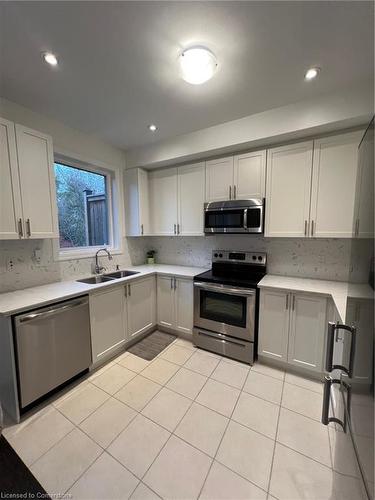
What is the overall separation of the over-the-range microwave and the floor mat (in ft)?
5.14

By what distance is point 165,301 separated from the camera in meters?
2.95

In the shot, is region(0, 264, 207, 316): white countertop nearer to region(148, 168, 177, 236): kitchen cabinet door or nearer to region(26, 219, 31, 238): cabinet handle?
region(26, 219, 31, 238): cabinet handle

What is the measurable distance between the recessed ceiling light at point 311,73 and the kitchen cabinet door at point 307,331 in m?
1.86

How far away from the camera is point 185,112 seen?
7.15 ft

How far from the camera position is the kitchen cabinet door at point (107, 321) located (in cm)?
216

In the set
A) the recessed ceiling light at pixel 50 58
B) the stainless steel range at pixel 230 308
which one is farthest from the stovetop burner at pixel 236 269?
the recessed ceiling light at pixel 50 58

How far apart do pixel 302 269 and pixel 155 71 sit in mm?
2466

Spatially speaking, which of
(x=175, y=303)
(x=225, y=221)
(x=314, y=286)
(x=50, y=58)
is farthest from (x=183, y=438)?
(x=50, y=58)

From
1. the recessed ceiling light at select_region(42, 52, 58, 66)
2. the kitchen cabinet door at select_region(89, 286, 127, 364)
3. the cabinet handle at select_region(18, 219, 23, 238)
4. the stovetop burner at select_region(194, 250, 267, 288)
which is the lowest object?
the kitchen cabinet door at select_region(89, 286, 127, 364)

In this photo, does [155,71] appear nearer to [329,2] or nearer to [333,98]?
[329,2]

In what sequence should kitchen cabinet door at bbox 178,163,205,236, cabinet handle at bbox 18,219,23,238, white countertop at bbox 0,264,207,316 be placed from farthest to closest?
1. kitchen cabinet door at bbox 178,163,205,236
2. cabinet handle at bbox 18,219,23,238
3. white countertop at bbox 0,264,207,316

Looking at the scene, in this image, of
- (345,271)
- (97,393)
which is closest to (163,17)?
(345,271)

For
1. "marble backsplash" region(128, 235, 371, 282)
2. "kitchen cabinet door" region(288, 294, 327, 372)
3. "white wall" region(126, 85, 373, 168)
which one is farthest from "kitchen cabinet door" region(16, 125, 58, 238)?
"kitchen cabinet door" region(288, 294, 327, 372)

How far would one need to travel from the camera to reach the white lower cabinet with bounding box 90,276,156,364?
2.19 m
